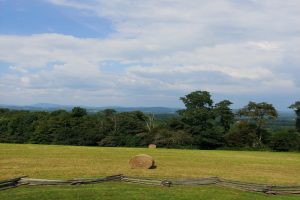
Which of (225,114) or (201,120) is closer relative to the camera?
(201,120)

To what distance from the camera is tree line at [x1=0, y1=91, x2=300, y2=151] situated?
75250 millimetres

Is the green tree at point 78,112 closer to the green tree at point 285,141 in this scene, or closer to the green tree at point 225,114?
the green tree at point 225,114

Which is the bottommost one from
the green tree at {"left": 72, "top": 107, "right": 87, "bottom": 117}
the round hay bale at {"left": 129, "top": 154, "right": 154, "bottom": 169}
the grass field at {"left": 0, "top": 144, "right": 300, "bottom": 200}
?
the grass field at {"left": 0, "top": 144, "right": 300, "bottom": 200}

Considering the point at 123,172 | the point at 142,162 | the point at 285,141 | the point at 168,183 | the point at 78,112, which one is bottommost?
the point at 123,172

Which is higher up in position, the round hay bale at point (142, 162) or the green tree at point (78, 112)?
the green tree at point (78, 112)

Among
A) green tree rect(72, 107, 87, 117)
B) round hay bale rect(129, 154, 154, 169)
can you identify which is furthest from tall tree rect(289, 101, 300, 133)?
round hay bale rect(129, 154, 154, 169)

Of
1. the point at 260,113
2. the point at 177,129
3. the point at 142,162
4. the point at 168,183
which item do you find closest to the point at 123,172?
the point at 142,162

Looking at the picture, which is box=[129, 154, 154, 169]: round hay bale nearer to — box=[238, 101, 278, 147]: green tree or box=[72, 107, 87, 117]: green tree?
box=[238, 101, 278, 147]: green tree

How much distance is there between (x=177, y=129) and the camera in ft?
259

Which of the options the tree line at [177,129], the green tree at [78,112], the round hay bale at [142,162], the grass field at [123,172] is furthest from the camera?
the green tree at [78,112]

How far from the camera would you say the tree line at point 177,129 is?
247 ft

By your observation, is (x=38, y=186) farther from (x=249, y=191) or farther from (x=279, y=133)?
(x=279, y=133)

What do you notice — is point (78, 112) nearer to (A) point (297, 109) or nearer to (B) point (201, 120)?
(B) point (201, 120)

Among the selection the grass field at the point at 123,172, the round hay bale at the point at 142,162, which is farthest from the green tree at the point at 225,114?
the round hay bale at the point at 142,162
